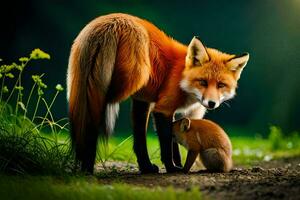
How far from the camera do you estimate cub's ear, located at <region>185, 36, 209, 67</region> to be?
5.50 m

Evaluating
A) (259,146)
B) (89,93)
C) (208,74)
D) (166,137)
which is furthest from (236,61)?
(259,146)

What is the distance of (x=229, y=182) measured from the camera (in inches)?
181

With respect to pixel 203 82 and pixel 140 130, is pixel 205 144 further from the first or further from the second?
pixel 140 130

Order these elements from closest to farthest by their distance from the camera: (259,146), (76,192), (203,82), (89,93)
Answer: (76,192)
(89,93)
(203,82)
(259,146)

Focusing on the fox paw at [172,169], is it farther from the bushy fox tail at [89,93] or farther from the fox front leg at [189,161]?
the bushy fox tail at [89,93]

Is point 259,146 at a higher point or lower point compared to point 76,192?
lower

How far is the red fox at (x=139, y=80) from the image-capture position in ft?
16.3

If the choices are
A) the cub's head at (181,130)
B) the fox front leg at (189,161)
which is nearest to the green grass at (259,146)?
→ the cub's head at (181,130)

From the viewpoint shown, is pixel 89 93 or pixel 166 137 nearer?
pixel 89 93

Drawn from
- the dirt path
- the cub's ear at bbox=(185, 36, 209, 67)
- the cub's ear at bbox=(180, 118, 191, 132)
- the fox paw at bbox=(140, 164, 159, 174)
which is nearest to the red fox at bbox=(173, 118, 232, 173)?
the cub's ear at bbox=(180, 118, 191, 132)

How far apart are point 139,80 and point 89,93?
536 mm

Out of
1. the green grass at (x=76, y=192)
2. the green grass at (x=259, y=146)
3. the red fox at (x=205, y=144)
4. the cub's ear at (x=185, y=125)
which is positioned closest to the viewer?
the green grass at (x=76, y=192)

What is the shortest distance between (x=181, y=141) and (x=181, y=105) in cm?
36

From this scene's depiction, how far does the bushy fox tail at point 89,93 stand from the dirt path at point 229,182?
35 centimetres
